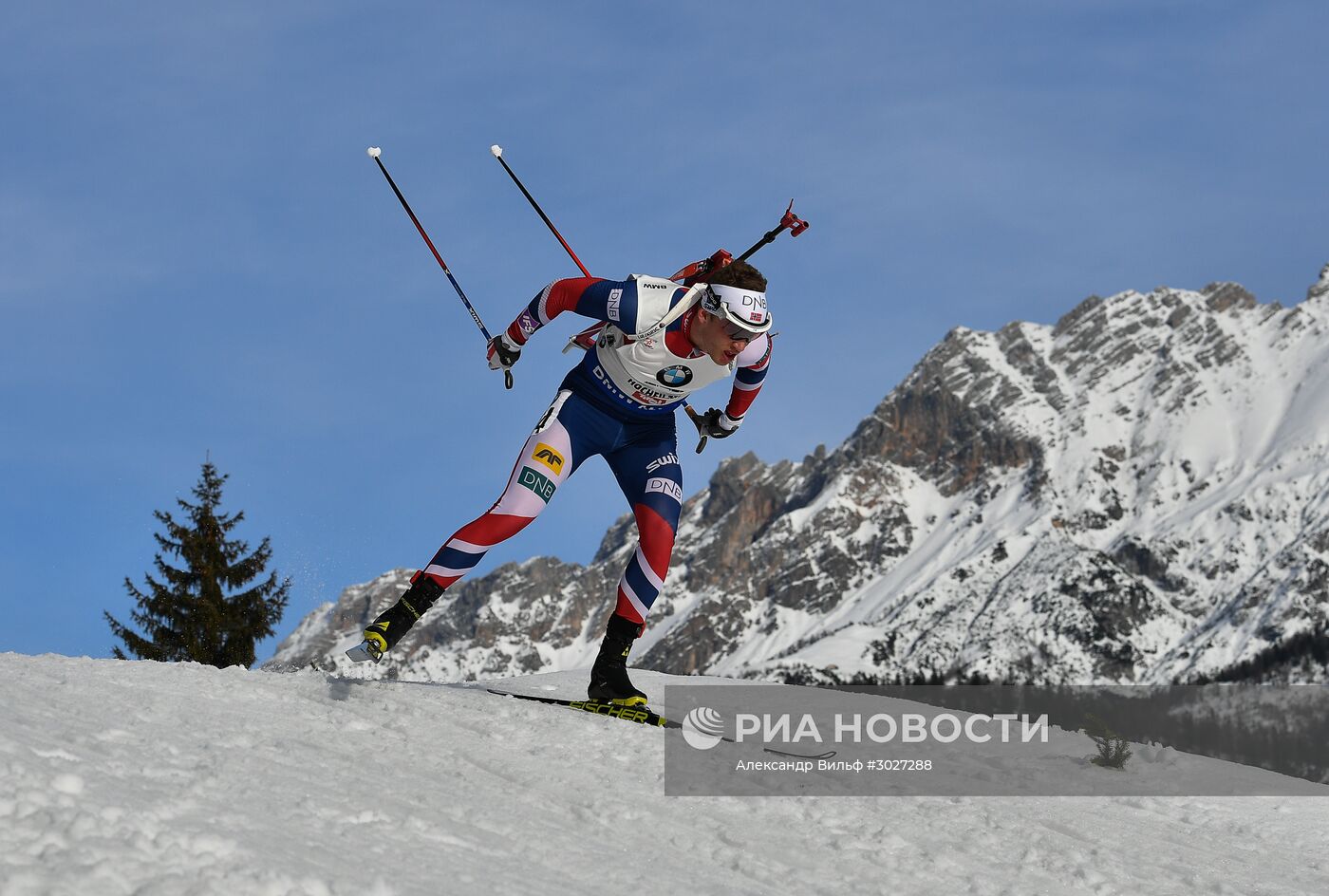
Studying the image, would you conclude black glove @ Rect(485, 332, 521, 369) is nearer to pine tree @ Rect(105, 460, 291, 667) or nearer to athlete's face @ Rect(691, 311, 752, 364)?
athlete's face @ Rect(691, 311, 752, 364)

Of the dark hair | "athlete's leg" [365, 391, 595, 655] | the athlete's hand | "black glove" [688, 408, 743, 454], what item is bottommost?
"athlete's leg" [365, 391, 595, 655]

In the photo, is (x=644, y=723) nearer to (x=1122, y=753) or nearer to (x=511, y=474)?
(x=511, y=474)

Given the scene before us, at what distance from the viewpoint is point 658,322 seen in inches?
348

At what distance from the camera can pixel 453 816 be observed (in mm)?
5180

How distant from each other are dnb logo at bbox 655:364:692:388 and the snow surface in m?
2.42

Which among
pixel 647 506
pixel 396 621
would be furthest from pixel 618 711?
pixel 396 621

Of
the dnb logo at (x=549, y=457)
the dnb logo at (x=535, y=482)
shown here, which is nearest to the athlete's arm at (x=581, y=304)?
the dnb logo at (x=549, y=457)

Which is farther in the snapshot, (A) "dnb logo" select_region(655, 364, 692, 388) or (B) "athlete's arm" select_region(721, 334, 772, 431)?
(B) "athlete's arm" select_region(721, 334, 772, 431)

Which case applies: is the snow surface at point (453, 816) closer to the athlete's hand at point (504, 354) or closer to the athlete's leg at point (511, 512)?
the athlete's leg at point (511, 512)

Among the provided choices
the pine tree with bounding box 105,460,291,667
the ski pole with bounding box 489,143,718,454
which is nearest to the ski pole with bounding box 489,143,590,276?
the ski pole with bounding box 489,143,718,454

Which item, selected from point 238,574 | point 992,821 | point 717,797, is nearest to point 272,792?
point 717,797

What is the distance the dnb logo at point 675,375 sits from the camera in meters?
9.07

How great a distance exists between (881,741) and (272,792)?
521 centimetres

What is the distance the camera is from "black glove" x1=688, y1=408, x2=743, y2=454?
9.91 m
